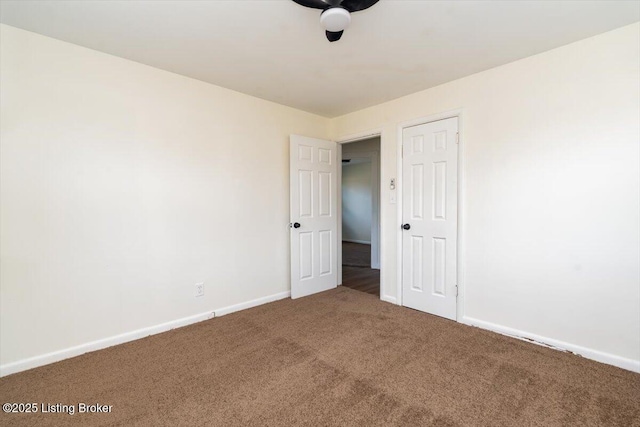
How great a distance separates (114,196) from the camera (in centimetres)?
242

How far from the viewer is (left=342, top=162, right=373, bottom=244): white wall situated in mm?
8695

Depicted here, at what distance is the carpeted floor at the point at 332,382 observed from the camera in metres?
1.61

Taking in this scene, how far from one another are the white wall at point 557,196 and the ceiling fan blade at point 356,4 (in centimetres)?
159

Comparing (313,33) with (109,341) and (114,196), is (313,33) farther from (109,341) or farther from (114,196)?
(109,341)

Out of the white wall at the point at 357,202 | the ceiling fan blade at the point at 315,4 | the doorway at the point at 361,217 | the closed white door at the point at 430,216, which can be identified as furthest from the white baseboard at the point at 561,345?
the white wall at the point at 357,202

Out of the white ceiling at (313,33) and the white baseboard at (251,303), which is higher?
the white ceiling at (313,33)

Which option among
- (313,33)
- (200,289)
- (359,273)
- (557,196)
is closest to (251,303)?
(200,289)

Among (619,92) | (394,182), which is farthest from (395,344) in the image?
(619,92)

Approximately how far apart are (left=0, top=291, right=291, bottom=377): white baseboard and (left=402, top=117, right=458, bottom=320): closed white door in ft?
6.06

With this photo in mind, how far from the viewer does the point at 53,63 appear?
215 centimetres

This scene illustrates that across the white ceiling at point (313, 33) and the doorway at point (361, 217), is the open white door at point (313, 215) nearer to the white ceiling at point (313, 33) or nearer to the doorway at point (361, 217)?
the doorway at point (361, 217)

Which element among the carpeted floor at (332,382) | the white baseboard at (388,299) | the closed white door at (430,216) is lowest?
the carpeted floor at (332,382)

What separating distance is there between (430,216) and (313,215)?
1449 mm

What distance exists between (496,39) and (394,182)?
160 centimetres
